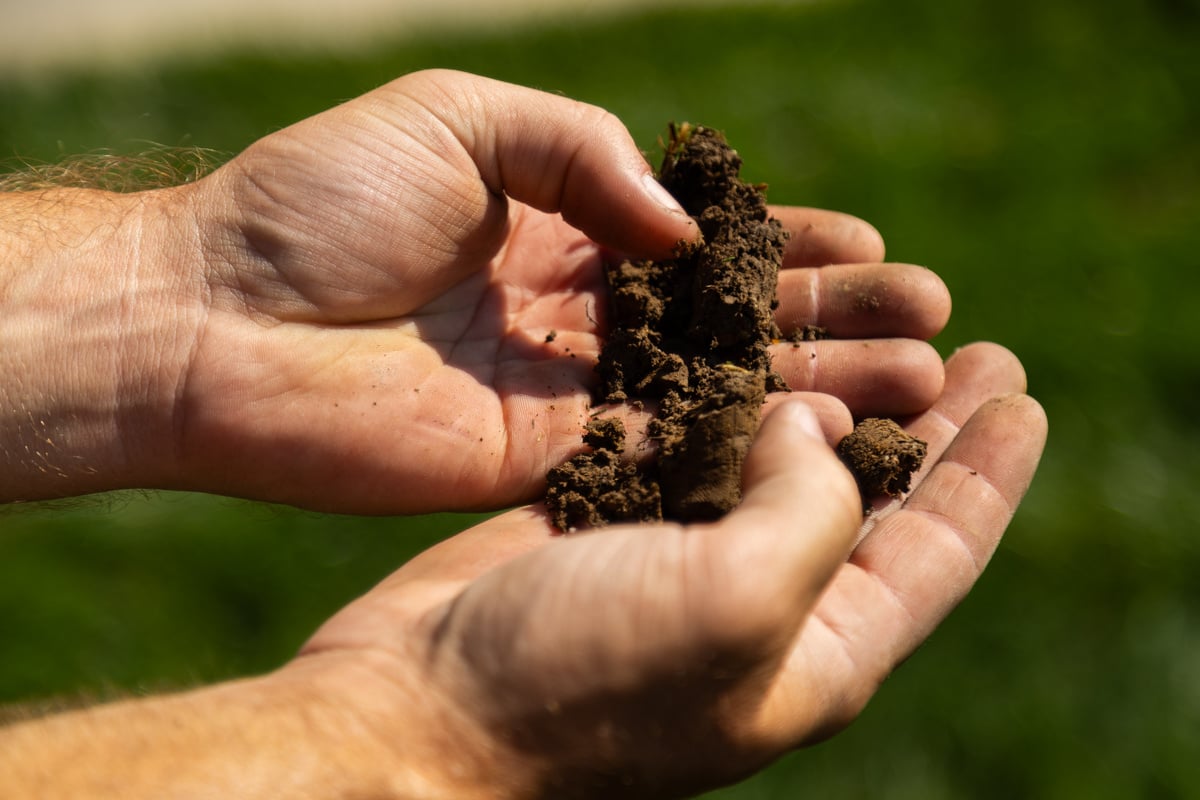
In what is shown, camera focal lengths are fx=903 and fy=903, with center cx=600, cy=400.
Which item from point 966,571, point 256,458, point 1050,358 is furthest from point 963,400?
point 256,458

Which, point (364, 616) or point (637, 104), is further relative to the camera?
point (637, 104)

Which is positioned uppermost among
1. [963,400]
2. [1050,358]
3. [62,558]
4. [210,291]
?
[210,291]

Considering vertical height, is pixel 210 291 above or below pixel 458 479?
above

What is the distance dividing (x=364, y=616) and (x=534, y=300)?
54.4 inches

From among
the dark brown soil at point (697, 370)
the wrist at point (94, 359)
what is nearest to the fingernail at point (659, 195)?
the dark brown soil at point (697, 370)

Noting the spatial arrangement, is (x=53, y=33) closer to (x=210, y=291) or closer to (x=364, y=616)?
(x=210, y=291)

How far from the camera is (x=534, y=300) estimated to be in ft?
10.4

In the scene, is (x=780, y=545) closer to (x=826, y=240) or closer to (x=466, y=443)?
(x=466, y=443)

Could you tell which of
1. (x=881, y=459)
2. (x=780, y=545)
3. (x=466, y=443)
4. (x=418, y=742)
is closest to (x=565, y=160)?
(x=466, y=443)

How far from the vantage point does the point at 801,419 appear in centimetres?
203

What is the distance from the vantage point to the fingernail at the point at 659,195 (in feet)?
8.77

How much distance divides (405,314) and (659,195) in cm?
89

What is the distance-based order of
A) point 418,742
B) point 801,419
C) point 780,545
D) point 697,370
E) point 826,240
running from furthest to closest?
point 826,240, point 697,370, point 801,419, point 418,742, point 780,545

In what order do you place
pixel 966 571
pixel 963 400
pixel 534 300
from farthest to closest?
pixel 534 300 → pixel 963 400 → pixel 966 571
